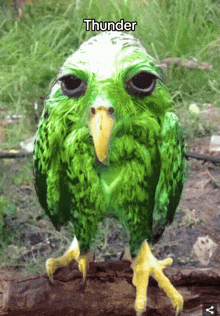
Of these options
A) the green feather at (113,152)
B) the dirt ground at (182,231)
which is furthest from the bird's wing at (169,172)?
the dirt ground at (182,231)

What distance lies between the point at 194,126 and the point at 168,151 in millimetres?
881

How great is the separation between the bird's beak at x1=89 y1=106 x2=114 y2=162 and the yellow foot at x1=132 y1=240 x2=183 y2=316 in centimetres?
26

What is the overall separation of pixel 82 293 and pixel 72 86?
0.38 m

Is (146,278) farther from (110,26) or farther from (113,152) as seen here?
(110,26)

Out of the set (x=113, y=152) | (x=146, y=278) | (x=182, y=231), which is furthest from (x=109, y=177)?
(x=182, y=231)

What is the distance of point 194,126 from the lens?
143 centimetres

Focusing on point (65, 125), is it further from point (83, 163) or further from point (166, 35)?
point (166, 35)

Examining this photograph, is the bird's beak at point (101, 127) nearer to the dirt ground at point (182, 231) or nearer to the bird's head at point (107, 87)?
the bird's head at point (107, 87)

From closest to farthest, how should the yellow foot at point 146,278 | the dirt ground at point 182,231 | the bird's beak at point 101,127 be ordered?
the bird's beak at point 101,127, the yellow foot at point 146,278, the dirt ground at point 182,231

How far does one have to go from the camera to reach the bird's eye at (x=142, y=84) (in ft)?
1.62

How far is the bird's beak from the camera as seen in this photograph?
1.57ft

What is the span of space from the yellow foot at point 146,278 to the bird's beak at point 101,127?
0.84 ft

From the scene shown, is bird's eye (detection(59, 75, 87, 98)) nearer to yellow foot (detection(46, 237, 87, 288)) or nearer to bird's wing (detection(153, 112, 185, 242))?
bird's wing (detection(153, 112, 185, 242))

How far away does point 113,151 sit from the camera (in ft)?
1.77
